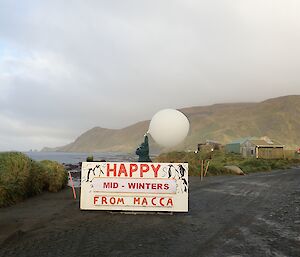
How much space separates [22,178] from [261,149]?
204 feet

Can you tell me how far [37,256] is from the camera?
648cm

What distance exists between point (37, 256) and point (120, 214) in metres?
4.66

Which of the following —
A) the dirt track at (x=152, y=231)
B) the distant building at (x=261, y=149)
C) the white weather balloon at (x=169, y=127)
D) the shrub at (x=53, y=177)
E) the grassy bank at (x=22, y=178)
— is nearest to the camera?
the dirt track at (x=152, y=231)

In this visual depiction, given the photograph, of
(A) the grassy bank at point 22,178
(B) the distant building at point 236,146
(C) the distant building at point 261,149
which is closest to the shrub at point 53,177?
(A) the grassy bank at point 22,178

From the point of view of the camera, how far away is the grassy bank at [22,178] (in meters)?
13.1

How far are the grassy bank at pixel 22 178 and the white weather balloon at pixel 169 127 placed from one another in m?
5.86

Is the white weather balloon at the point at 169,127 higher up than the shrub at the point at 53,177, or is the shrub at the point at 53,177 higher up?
the white weather balloon at the point at 169,127

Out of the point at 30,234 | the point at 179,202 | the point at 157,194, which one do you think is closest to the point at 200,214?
the point at 179,202

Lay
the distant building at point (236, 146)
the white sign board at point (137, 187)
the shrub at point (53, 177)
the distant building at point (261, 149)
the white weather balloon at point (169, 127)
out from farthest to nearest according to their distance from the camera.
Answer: the distant building at point (236, 146)
the distant building at point (261, 149)
the shrub at point (53, 177)
the white weather balloon at point (169, 127)
the white sign board at point (137, 187)

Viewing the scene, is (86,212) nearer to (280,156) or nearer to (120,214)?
(120,214)

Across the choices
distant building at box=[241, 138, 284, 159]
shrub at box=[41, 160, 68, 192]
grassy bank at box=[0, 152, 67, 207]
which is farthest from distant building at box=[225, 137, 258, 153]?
grassy bank at box=[0, 152, 67, 207]

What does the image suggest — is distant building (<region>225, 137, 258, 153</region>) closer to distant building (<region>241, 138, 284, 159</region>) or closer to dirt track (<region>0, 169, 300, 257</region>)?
distant building (<region>241, 138, 284, 159</region>)

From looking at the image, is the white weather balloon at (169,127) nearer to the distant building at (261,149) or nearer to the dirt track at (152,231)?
the dirt track at (152,231)

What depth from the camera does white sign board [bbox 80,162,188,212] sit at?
1106cm
